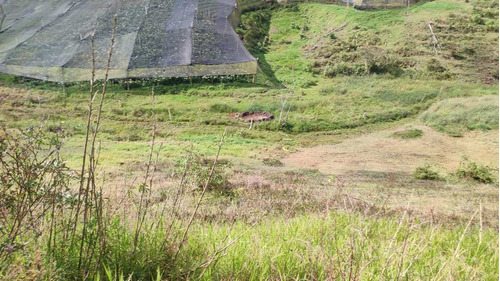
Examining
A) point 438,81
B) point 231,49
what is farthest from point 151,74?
point 438,81

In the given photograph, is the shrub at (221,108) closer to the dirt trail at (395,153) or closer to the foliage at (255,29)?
the dirt trail at (395,153)

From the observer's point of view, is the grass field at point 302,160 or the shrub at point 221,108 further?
the shrub at point 221,108

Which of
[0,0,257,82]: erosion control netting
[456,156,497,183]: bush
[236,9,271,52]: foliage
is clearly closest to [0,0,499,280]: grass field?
[456,156,497,183]: bush

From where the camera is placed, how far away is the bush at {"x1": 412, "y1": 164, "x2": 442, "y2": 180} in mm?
A: 12535

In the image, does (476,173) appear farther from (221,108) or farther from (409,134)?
(221,108)

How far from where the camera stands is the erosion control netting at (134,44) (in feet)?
69.4

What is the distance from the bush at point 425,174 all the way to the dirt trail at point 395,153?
599mm

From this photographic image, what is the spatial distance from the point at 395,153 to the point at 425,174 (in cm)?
260

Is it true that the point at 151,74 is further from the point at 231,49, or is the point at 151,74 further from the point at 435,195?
the point at 435,195

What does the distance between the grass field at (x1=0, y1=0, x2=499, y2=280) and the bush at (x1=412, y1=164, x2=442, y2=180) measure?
123 millimetres

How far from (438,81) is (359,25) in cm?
1081

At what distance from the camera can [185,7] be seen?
24734mm

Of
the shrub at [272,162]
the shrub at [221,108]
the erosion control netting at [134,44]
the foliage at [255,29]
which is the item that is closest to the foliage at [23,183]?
the shrub at [272,162]

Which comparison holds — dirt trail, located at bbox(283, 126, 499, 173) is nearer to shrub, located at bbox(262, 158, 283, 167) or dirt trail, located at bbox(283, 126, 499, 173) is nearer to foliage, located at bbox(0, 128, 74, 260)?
shrub, located at bbox(262, 158, 283, 167)
